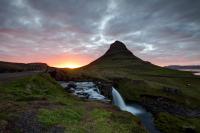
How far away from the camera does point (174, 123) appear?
47.5 m

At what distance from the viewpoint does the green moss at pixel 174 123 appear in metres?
43.2

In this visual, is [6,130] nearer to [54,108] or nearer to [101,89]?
[54,108]

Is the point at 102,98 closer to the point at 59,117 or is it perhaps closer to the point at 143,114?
the point at 143,114

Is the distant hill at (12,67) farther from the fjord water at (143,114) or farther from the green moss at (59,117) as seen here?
the green moss at (59,117)

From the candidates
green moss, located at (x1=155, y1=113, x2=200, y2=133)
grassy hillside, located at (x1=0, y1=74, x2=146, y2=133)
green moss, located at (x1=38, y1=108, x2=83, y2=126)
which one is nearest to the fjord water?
green moss, located at (x1=155, y1=113, x2=200, y2=133)

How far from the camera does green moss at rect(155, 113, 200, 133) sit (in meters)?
43.2

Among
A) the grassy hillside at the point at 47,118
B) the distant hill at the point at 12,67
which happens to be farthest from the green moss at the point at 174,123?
the distant hill at the point at 12,67

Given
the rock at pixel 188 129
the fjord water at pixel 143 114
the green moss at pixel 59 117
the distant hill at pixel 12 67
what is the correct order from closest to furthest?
1. the green moss at pixel 59 117
2. the rock at pixel 188 129
3. the fjord water at pixel 143 114
4. the distant hill at pixel 12 67

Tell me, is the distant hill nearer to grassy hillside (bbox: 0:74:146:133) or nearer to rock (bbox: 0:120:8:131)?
→ grassy hillside (bbox: 0:74:146:133)

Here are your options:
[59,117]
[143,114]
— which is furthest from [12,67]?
[59,117]

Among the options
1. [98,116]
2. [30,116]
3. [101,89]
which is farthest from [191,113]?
[30,116]

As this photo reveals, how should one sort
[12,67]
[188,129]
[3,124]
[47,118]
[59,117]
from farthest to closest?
[12,67], [188,129], [59,117], [47,118], [3,124]

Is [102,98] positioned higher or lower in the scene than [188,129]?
higher

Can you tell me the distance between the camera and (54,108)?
24266 mm
